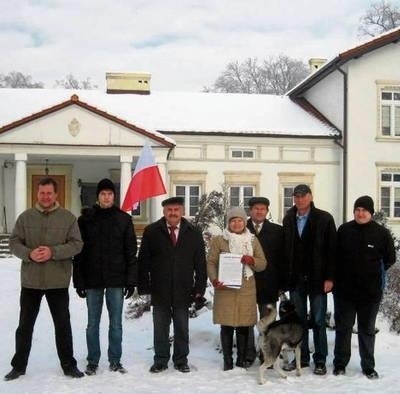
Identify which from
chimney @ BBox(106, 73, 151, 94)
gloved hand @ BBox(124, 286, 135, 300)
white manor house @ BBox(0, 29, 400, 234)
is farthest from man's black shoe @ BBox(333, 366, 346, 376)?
chimney @ BBox(106, 73, 151, 94)

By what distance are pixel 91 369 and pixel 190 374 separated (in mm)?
950

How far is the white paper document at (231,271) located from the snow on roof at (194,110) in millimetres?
13327

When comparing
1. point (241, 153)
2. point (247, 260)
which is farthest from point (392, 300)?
point (241, 153)

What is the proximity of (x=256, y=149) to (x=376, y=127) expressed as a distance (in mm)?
3961

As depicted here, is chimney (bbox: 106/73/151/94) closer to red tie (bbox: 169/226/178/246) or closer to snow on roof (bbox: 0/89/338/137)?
snow on roof (bbox: 0/89/338/137)

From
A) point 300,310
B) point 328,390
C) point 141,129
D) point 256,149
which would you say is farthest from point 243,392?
point 256,149

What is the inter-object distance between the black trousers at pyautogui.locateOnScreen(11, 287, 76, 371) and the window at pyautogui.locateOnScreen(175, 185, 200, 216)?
45.6ft

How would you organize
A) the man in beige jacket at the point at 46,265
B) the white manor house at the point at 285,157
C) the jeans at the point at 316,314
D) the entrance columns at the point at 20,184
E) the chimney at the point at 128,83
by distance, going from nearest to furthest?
the man in beige jacket at the point at 46,265
the jeans at the point at 316,314
the entrance columns at the point at 20,184
the white manor house at the point at 285,157
the chimney at the point at 128,83

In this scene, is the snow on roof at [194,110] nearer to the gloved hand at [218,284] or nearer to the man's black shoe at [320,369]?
the gloved hand at [218,284]

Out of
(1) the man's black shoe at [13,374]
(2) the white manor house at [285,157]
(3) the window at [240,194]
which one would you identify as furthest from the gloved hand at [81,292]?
(3) the window at [240,194]

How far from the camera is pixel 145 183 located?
864cm

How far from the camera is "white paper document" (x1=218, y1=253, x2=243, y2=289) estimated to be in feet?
18.9

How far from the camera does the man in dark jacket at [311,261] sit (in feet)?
18.9

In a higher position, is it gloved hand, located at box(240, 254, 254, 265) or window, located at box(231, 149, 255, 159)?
window, located at box(231, 149, 255, 159)
